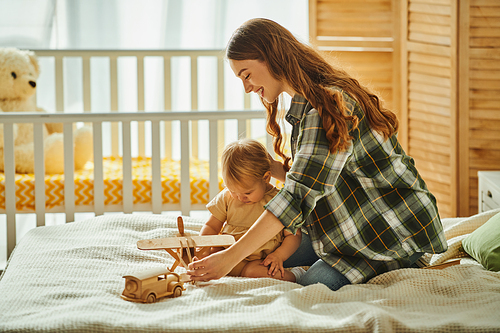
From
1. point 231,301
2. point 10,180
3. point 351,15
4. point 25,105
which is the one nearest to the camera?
point 231,301

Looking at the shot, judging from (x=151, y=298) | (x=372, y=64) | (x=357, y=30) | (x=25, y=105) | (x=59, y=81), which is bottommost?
(x=151, y=298)

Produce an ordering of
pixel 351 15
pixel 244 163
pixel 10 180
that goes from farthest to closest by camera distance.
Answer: pixel 351 15, pixel 10 180, pixel 244 163

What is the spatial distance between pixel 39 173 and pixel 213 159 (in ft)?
2.09

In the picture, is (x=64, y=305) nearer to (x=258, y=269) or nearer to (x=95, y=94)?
(x=258, y=269)

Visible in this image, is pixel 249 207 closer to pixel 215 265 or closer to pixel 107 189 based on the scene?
pixel 215 265

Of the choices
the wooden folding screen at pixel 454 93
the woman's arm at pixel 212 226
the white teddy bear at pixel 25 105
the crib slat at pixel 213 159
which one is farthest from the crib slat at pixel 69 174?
the wooden folding screen at pixel 454 93

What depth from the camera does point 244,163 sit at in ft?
4.29

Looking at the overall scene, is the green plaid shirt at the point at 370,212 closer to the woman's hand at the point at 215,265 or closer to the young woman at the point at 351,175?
the young woman at the point at 351,175

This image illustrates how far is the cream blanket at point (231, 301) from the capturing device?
0.95 meters

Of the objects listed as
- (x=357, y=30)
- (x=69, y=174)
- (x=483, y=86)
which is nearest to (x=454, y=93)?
(x=483, y=86)

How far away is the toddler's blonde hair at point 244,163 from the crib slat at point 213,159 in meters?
0.57

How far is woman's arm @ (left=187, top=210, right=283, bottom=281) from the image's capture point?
1090 millimetres

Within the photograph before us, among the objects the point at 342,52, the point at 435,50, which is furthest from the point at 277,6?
the point at 435,50

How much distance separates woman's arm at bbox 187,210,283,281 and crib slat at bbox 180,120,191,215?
2.77 feet
